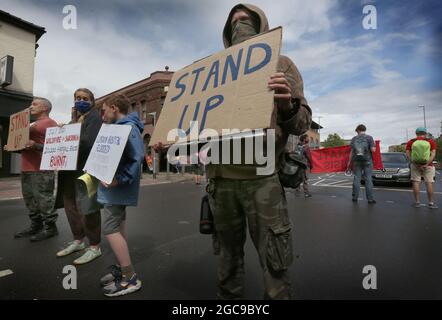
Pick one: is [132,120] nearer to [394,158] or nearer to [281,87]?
[281,87]

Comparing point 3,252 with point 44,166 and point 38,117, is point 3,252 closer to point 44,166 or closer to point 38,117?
point 44,166

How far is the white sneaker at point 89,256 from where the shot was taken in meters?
2.95

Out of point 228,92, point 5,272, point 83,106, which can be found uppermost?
point 83,106

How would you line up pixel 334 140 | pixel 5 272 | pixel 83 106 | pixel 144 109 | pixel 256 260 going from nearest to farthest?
pixel 5 272
pixel 256 260
pixel 83 106
pixel 144 109
pixel 334 140

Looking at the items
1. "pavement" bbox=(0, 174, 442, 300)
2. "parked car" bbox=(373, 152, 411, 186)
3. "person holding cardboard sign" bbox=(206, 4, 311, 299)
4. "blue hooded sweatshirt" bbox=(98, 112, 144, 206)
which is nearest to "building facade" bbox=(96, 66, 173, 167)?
"parked car" bbox=(373, 152, 411, 186)

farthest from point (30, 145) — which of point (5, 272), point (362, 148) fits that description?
point (362, 148)

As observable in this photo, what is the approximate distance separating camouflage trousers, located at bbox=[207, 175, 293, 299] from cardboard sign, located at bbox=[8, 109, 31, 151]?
3.17m

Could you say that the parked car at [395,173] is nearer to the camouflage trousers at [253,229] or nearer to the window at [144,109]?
the camouflage trousers at [253,229]

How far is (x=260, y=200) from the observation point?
1.64m

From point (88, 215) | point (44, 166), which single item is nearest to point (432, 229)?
point (88, 215)

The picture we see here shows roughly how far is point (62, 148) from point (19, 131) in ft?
4.39

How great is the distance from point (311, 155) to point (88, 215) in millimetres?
7676
